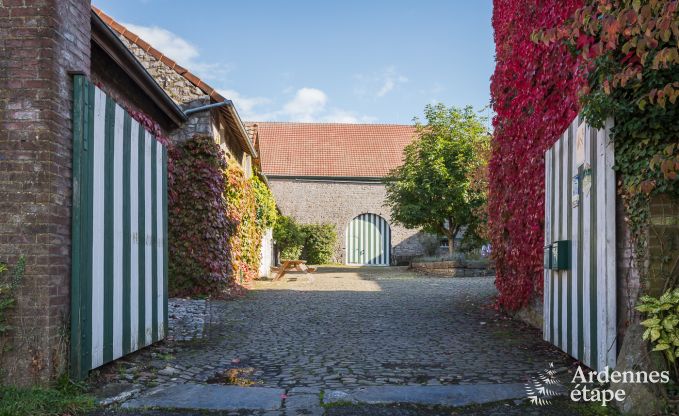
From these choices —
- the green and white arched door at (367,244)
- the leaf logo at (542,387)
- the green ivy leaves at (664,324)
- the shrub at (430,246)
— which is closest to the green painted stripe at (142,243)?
the leaf logo at (542,387)

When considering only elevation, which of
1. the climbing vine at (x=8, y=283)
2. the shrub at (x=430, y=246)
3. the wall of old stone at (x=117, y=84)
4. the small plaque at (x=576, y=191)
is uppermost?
the wall of old stone at (x=117, y=84)

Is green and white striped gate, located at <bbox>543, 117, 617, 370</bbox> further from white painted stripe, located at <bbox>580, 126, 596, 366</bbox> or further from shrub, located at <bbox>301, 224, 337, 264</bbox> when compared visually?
shrub, located at <bbox>301, 224, 337, 264</bbox>

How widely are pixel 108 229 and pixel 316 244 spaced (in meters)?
25.1

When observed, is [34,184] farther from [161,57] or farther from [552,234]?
[161,57]

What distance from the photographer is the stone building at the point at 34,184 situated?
3.87 m

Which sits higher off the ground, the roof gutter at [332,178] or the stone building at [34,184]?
the roof gutter at [332,178]

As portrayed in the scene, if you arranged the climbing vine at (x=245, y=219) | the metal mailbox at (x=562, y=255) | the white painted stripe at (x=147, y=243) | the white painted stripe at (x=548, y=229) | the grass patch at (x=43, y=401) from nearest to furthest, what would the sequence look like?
the grass patch at (x=43, y=401)
the metal mailbox at (x=562, y=255)
the white painted stripe at (x=147, y=243)
the white painted stripe at (x=548, y=229)
the climbing vine at (x=245, y=219)

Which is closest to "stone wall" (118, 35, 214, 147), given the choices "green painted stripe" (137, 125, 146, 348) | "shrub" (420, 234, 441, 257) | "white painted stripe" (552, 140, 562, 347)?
"green painted stripe" (137, 125, 146, 348)

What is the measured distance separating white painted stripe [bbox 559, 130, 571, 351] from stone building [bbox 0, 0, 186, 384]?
394 centimetres

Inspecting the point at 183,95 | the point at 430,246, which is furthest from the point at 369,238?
the point at 183,95

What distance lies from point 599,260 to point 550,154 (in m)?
2.09

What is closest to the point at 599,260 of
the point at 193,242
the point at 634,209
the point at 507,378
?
the point at 634,209

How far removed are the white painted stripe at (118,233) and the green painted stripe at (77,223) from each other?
1.95ft

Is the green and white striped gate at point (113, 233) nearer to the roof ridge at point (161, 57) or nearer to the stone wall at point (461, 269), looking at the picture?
the roof ridge at point (161, 57)
